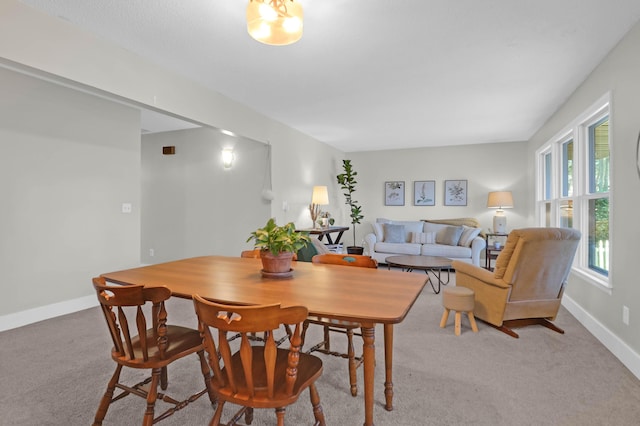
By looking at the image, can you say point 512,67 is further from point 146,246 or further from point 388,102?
point 146,246

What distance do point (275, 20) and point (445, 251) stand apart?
4.99 m

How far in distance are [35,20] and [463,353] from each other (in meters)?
3.84

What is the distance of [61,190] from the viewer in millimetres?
3586

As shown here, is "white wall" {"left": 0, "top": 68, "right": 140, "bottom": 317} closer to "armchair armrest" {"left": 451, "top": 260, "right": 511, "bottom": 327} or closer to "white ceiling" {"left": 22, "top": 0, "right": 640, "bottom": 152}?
"white ceiling" {"left": 22, "top": 0, "right": 640, "bottom": 152}

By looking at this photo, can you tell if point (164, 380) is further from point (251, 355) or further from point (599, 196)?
point (599, 196)

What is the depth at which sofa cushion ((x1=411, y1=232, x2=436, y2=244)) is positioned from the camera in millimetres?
6336

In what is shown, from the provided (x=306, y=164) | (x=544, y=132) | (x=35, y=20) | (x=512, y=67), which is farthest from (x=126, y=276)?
(x=544, y=132)

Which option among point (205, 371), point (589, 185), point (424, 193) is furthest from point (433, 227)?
point (205, 371)

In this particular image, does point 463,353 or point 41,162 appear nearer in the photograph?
point 463,353

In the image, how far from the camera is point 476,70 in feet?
10.8

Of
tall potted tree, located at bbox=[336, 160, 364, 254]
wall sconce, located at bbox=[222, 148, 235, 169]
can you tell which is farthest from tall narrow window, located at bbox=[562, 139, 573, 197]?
wall sconce, located at bbox=[222, 148, 235, 169]

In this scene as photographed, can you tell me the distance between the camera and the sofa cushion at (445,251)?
5.81 m

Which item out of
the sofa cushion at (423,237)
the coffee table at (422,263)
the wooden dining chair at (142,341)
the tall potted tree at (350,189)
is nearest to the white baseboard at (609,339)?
the coffee table at (422,263)

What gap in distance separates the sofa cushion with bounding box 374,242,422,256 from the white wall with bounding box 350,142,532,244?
137cm
